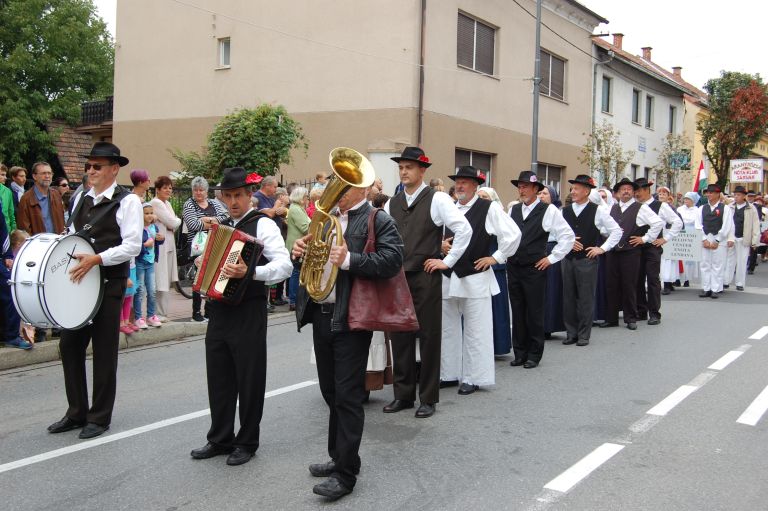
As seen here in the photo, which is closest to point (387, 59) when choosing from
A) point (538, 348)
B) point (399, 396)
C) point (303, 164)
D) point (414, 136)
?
point (414, 136)

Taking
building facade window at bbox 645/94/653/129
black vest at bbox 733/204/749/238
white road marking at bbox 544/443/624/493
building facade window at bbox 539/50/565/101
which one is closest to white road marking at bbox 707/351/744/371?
white road marking at bbox 544/443/624/493

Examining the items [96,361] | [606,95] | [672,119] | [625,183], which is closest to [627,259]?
[625,183]

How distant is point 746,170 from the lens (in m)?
30.9

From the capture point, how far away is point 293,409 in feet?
20.9

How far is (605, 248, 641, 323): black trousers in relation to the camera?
10.8 m

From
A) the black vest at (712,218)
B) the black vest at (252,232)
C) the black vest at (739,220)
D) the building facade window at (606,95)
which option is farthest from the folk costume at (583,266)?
the building facade window at (606,95)

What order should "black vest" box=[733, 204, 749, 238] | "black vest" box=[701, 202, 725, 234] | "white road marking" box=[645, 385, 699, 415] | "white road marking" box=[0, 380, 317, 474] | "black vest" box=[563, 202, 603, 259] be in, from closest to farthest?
"white road marking" box=[0, 380, 317, 474]
"white road marking" box=[645, 385, 699, 415]
"black vest" box=[563, 202, 603, 259]
"black vest" box=[701, 202, 725, 234]
"black vest" box=[733, 204, 749, 238]

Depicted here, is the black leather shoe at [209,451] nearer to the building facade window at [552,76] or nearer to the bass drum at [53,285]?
the bass drum at [53,285]

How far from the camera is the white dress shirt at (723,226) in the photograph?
15359 millimetres

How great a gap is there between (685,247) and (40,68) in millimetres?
25071

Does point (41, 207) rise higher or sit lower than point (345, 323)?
higher

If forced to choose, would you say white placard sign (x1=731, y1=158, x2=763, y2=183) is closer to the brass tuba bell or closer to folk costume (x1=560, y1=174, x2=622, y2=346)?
folk costume (x1=560, y1=174, x2=622, y2=346)

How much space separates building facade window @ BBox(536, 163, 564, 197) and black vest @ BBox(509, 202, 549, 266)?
17.9 meters

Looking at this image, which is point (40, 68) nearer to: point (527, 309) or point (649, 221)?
point (649, 221)
